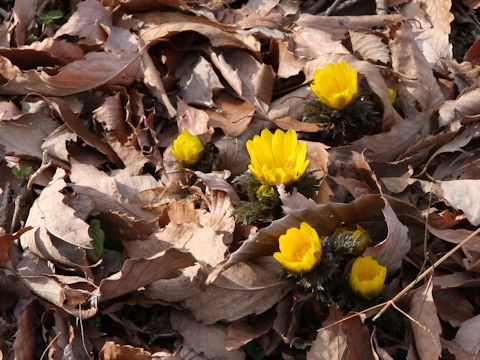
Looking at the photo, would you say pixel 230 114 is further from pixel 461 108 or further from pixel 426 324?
pixel 426 324

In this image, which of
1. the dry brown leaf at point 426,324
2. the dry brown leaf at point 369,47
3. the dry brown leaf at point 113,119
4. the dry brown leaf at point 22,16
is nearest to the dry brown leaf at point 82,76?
the dry brown leaf at point 113,119

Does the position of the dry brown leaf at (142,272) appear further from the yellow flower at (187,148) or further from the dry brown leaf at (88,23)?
the dry brown leaf at (88,23)

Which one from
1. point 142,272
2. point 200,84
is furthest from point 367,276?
point 200,84

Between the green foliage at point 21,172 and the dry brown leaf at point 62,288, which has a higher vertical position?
the green foliage at point 21,172

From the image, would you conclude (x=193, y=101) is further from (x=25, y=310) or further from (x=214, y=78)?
(x=25, y=310)

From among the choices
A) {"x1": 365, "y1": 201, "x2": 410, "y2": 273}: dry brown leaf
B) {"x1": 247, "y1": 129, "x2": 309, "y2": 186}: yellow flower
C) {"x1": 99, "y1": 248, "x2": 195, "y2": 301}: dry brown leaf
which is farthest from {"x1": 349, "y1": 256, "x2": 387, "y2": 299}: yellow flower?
{"x1": 99, "y1": 248, "x2": 195, "y2": 301}: dry brown leaf

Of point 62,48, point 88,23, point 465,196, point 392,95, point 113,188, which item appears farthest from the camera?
point 88,23

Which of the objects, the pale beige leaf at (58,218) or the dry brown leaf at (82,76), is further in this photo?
the dry brown leaf at (82,76)
